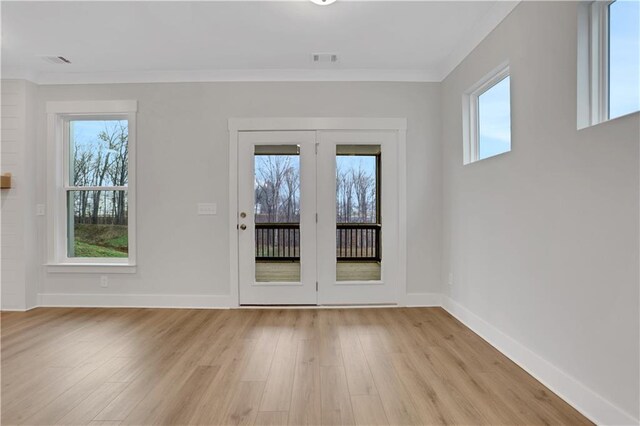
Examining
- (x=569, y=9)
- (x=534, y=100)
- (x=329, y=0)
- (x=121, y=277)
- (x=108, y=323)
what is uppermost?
(x=329, y=0)

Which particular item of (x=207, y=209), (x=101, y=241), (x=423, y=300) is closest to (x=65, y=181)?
(x=101, y=241)

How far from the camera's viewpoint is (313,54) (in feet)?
11.7

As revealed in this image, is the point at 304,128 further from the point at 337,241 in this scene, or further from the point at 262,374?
the point at 262,374

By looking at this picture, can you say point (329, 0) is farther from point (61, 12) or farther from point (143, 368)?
point (143, 368)

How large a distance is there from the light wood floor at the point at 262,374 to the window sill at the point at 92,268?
60 cm

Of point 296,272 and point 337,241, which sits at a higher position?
point 337,241

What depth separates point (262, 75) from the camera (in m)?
4.01

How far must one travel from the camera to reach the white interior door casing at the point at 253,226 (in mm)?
4043

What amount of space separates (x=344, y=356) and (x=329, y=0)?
2.64 metres

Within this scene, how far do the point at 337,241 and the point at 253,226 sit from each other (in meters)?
0.98

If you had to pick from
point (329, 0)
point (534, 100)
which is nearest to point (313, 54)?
point (329, 0)


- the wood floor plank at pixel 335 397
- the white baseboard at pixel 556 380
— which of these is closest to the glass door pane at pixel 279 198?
the wood floor plank at pixel 335 397

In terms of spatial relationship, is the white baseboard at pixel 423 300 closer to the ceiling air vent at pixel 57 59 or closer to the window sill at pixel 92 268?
the window sill at pixel 92 268

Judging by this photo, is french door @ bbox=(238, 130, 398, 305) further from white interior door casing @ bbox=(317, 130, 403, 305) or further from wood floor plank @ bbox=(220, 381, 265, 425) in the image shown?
wood floor plank @ bbox=(220, 381, 265, 425)
